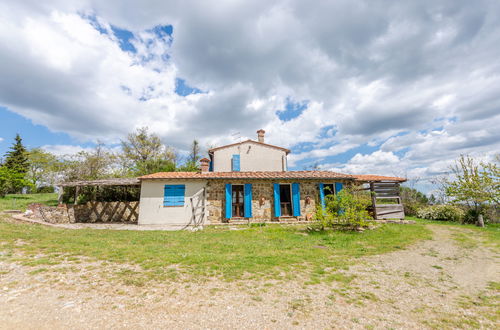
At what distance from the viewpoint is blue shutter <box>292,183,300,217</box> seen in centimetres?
1245

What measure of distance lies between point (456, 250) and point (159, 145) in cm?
2807

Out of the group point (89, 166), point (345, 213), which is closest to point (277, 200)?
point (345, 213)

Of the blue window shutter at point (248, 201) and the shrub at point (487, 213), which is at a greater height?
the blue window shutter at point (248, 201)

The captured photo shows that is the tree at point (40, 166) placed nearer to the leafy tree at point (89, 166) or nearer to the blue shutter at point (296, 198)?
the leafy tree at point (89, 166)

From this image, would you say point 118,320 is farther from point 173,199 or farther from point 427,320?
point 173,199

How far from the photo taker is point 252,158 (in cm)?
1833

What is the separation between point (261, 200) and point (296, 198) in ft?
6.72

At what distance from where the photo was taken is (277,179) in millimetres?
12625

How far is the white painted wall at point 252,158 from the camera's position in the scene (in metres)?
18.0

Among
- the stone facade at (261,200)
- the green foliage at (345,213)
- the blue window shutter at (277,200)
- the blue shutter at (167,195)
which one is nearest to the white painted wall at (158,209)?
the blue shutter at (167,195)

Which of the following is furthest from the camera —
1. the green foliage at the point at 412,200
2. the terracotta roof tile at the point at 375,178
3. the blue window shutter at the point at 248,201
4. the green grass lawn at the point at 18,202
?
the green foliage at the point at 412,200

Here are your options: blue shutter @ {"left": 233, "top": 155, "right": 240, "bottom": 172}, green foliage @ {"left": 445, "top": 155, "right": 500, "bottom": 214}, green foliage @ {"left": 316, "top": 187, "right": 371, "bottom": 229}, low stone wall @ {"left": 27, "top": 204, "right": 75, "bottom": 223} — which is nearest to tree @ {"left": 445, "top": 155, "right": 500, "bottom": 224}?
green foliage @ {"left": 445, "top": 155, "right": 500, "bottom": 214}

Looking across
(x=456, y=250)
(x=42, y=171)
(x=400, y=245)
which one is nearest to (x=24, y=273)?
(x=400, y=245)

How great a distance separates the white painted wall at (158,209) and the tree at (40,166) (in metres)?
22.4
